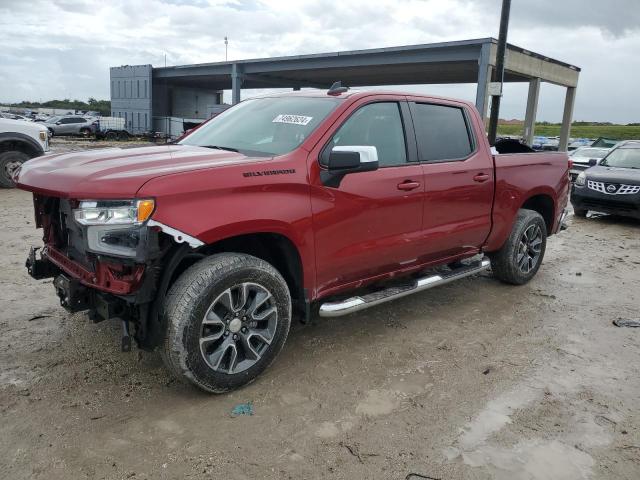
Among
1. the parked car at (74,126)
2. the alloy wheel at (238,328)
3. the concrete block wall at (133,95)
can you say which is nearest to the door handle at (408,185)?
the alloy wheel at (238,328)

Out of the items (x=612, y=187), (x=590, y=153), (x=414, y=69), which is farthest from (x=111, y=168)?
(x=414, y=69)

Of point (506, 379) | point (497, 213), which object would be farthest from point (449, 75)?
point (506, 379)

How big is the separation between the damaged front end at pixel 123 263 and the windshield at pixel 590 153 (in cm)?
1680

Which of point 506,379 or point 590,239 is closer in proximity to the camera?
point 506,379

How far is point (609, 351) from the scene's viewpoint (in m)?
4.14

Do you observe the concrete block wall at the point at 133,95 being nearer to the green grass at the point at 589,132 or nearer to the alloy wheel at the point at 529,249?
the green grass at the point at 589,132

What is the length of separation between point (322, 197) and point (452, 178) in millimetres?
1477

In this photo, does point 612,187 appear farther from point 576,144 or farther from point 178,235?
point 576,144

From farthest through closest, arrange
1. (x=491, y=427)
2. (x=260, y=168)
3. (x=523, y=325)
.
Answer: (x=523, y=325) → (x=260, y=168) → (x=491, y=427)

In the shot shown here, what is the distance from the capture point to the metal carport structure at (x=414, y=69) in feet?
66.4

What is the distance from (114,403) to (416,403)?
71.5 inches

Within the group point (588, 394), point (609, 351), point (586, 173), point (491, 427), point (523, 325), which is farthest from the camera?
point (586, 173)

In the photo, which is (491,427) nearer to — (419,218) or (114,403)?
(419,218)

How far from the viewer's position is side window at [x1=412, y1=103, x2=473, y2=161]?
4328 mm
